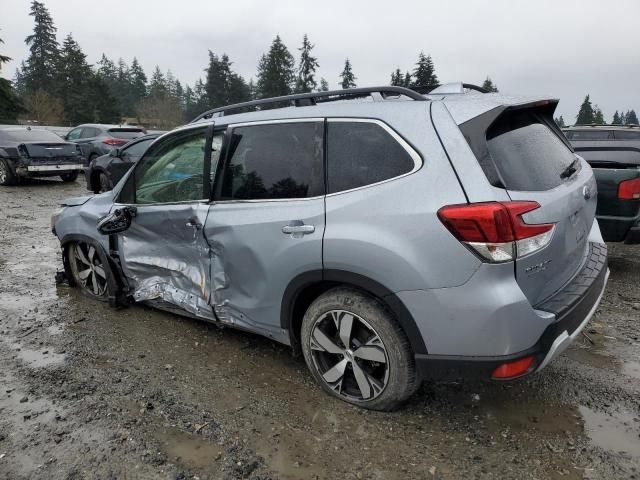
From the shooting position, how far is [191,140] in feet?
11.6

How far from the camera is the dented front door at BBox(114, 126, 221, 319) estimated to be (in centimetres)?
337

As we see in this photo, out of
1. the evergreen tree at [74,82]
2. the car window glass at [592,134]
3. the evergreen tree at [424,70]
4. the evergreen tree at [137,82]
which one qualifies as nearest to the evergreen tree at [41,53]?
the evergreen tree at [74,82]

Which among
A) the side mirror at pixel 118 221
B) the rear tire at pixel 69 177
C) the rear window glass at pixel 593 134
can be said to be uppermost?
the rear window glass at pixel 593 134

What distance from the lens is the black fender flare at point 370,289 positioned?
241 cm

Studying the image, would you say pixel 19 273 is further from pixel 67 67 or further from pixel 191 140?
pixel 67 67

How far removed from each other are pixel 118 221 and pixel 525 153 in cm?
302

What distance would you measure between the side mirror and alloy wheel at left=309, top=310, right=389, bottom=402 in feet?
6.27

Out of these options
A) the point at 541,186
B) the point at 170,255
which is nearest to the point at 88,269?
the point at 170,255

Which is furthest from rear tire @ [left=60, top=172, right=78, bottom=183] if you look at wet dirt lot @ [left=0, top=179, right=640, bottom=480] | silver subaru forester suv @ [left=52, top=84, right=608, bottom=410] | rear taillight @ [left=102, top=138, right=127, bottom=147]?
silver subaru forester suv @ [left=52, top=84, right=608, bottom=410]

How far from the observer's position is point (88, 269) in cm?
460

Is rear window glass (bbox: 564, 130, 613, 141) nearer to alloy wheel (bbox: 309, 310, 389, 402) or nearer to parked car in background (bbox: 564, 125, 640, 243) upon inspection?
parked car in background (bbox: 564, 125, 640, 243)

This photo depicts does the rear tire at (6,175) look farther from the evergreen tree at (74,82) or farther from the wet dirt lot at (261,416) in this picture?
the evergreen tree at (74,82)

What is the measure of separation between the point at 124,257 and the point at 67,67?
60726 mm

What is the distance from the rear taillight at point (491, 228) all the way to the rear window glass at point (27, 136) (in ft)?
44.5
